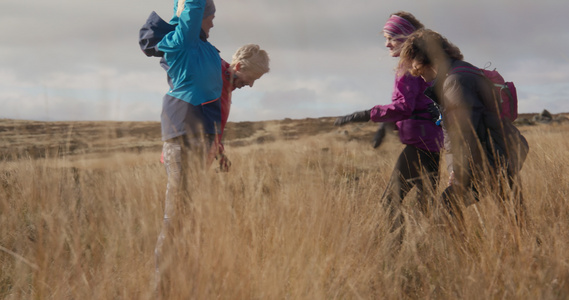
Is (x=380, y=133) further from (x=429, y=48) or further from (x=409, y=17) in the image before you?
(x=429, y=48)

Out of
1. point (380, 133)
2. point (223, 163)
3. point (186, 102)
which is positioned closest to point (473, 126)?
point (380, 133)

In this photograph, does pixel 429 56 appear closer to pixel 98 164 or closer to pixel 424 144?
pixel 424 144

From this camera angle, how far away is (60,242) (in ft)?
6.35

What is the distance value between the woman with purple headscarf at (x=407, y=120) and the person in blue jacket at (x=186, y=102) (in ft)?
3.40

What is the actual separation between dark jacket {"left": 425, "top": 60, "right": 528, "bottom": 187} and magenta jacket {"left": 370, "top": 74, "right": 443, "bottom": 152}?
1.06ft

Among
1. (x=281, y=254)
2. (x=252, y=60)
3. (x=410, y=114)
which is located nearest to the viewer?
(x=281, y=254)

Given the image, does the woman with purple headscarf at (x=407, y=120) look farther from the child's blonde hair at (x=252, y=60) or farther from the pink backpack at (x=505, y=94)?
the child's blonde hair at (x=252, y=60)

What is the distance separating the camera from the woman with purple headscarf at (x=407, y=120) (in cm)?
283

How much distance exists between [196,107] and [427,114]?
1519mm

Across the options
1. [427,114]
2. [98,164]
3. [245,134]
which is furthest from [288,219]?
[245,134]

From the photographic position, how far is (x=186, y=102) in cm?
220

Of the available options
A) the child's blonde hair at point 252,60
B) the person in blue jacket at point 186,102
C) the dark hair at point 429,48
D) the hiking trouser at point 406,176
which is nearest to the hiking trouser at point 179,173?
the person in blue jacket at point 186,102

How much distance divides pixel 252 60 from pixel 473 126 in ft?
3.86

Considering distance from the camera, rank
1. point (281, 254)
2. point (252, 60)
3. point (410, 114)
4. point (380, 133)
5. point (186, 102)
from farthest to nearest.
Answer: point (380, 133) → point (410, 114) → point (252, 60) → point (186, 102) → point (281, 254)
